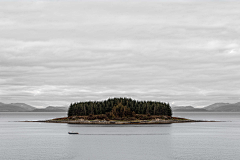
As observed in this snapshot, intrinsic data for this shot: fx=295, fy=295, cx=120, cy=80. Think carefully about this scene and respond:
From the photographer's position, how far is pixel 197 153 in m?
95.2

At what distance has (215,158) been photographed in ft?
284

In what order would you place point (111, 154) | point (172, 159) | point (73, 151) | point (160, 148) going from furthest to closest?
1. point (160, 148)
2. point (73, 151)
3. point (111, 154)
4. point (172, 159)

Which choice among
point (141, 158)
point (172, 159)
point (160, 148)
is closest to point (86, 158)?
point (141, 158)

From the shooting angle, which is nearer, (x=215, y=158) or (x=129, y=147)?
(x=215, y=158)

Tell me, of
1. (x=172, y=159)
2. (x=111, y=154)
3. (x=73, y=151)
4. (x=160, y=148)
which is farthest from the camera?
(x=160, y=148)

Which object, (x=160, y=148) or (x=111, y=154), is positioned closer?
(x=111, y=154)

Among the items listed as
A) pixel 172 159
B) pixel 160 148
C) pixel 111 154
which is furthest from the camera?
pixel 160 148

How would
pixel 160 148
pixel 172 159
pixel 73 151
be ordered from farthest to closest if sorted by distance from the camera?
1. pixel 160 148
2. pixel 73 151
3. pixel 172 159

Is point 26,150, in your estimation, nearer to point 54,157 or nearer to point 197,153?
point 54,157

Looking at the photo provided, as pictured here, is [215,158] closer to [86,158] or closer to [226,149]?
[226,149]

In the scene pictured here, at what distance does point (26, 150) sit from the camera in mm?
101312

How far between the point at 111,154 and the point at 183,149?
91.0 feet

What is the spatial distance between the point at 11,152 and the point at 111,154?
3319 centimetres

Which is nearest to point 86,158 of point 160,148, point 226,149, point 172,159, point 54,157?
point 54,157
